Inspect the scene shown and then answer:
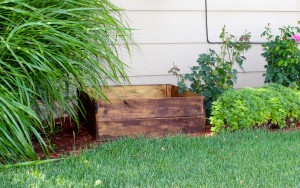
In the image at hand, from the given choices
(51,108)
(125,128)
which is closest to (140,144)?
(125,128)

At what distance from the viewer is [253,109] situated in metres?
4.21

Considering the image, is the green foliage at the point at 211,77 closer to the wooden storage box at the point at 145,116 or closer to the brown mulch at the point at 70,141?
the brown mulch at the point at 70,141

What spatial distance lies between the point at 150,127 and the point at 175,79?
1317 mm

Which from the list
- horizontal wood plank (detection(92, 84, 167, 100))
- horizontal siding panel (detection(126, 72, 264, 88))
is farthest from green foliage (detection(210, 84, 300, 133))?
horizontal siding panel (detection(126, 72, 264, 88))

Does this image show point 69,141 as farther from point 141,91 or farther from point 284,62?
point 284,62

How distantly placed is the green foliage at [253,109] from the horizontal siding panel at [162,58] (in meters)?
1.02

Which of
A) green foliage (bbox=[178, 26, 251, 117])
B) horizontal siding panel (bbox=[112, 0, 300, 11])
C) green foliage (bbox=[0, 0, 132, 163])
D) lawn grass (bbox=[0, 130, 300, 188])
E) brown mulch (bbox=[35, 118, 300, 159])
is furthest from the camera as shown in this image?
horizontal siding panel (bbox=[112, 0, 300, 11])

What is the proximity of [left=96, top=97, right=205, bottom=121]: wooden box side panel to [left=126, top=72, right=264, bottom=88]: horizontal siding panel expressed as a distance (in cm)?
111

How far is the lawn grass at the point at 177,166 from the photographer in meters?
2.77

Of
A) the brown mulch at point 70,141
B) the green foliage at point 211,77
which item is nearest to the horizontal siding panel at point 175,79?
the green foliage at point 211,77

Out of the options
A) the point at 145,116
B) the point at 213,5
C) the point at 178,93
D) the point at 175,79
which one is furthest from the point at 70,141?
the point at 213,5

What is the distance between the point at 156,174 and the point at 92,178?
36cm

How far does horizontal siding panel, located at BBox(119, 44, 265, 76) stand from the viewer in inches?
204

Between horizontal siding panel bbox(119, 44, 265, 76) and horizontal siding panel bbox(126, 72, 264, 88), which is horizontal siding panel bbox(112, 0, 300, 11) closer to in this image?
horizontal siding panel bbox(119, 44, 265, 76)
